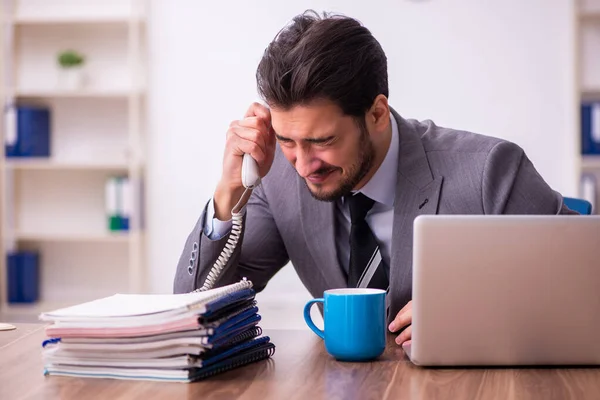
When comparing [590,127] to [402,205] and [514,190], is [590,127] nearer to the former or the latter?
[514,190]

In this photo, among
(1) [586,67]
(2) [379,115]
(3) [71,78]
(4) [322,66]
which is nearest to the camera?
(4) [322,66]

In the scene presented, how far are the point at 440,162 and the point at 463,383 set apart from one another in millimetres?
817

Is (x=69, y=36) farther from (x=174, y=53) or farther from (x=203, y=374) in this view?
(x=203, y=374)

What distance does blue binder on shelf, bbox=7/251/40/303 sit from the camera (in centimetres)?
453

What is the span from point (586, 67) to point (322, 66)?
292cm

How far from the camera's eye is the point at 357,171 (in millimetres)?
1870

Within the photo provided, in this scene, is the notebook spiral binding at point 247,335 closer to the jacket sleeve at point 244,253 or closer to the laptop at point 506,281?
the laptop at point 506,281

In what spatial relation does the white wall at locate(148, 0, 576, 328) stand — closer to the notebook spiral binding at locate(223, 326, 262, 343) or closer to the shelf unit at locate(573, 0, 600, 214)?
the shelf unit at locate(573, 0, 600, 214)

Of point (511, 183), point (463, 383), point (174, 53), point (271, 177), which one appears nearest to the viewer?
point (463, 383)

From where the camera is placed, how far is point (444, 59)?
4301 mm

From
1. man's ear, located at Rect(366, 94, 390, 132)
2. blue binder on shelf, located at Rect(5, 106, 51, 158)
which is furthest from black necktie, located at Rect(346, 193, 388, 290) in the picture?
blue binder on shelf, located at Rect(5, 106, 51, 158)

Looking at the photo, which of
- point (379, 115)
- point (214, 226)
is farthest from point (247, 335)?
point (379, 115)

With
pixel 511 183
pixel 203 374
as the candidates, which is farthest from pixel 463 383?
pixel 511 183

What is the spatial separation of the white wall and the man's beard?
2.47 metres
